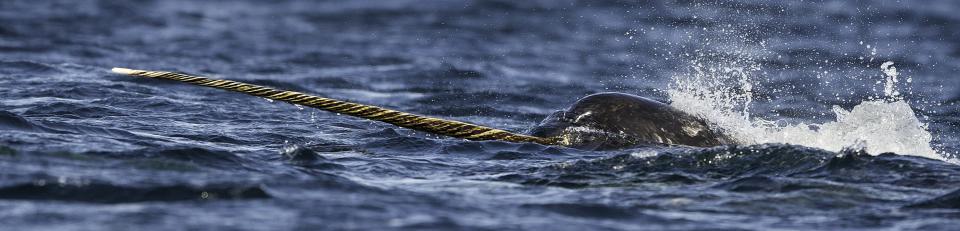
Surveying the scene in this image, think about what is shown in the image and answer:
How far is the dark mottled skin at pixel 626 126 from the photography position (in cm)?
779

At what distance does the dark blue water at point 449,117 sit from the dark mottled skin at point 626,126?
0.26 metres

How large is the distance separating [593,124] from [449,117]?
339cm

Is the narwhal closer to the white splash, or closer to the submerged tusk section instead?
the submerged tusk section

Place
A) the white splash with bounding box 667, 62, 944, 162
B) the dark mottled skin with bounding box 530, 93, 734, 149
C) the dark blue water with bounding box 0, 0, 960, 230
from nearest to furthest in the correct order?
1. the dark blue water with bounding box 0, 0, 960, 230
2. the dark mottled skin with bounding box 530, 93, 734, 149
3. the white splash with bounding box 667, 62, 944, 162

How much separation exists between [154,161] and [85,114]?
8.99ft

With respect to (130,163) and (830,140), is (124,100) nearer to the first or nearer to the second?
(130,163)

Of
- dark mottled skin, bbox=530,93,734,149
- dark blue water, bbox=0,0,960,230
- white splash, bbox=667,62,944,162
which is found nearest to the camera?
dark blue water, bbox=0,0,960,230

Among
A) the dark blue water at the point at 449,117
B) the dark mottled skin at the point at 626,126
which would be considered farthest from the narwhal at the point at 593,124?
the dark blue water at the point at 449,117

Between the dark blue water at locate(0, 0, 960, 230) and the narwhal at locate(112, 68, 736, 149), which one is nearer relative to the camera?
the dark blue water at locate(0, 0, 960, 230)

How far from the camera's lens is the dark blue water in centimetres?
598

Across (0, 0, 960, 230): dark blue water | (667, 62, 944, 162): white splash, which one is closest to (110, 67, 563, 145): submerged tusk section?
(0, 0, 960, 230): dark blue water

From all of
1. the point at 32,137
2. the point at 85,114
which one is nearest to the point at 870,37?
the point at 85,114

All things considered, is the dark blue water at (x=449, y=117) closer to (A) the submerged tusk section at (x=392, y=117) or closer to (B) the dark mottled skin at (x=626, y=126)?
(A) the submerged tusk section at (x=392, y=117)

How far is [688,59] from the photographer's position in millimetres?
16047
